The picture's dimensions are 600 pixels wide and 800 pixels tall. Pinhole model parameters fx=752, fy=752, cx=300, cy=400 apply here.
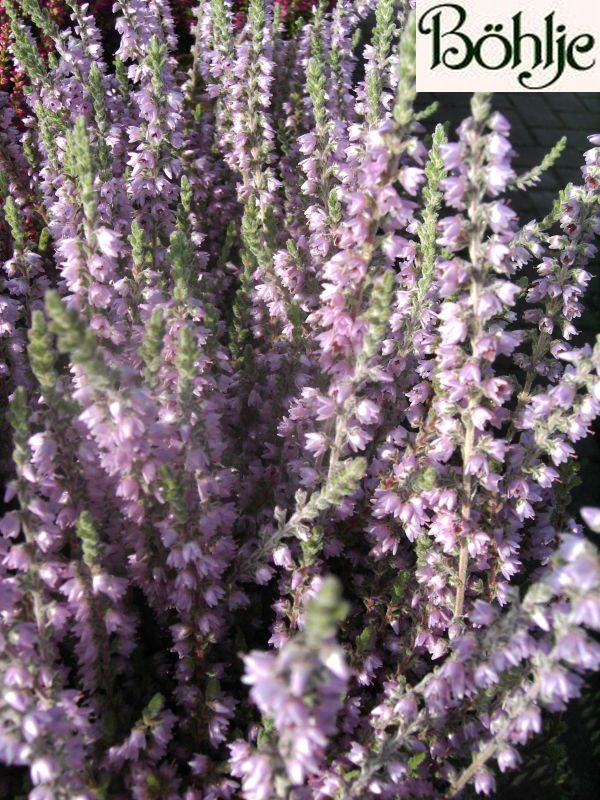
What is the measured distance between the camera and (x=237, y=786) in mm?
2344

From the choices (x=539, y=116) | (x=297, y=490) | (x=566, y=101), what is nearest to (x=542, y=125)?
(x=539, y=116)

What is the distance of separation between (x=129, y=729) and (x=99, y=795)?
0.33 m

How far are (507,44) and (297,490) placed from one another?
4164 millimetres

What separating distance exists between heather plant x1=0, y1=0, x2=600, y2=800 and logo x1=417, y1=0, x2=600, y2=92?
2.20 feet

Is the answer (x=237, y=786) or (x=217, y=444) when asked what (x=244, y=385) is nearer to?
(x=217, y=444)

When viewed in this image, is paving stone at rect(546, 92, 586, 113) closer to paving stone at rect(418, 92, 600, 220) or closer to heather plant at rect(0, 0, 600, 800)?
paving stone at rect(418, 92, 600, 220)

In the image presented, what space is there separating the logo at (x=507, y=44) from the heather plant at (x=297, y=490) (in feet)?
2.20

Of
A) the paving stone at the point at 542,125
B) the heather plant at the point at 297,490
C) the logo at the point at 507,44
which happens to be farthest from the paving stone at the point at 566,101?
the heather plant at the point at 297,490

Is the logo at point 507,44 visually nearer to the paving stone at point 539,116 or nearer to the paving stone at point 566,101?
the paving stone at point 566,101

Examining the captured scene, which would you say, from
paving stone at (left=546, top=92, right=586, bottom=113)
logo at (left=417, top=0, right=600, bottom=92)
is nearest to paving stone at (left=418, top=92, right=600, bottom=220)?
paving stone at (left=546, top=92, right=586, bottom=113)

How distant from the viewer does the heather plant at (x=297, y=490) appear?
186cm

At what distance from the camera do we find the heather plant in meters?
Answer: 1.86

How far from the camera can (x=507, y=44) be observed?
5273 millimetres

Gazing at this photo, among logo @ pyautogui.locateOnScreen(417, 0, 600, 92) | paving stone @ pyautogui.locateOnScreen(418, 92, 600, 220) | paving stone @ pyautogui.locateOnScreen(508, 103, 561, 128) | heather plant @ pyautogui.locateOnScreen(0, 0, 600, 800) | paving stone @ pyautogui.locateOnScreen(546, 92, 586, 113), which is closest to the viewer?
heather plant @ pyautogui.locateOnScreen(0, 0, 600, 800)
